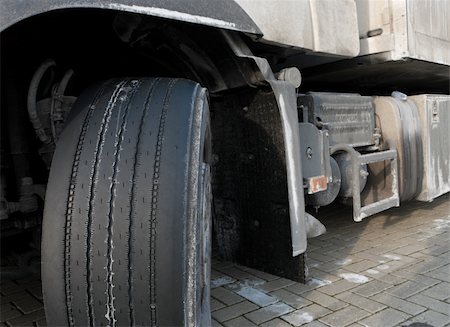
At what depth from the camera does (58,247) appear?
1.46 metres

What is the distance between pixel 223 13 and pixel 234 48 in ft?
1.06

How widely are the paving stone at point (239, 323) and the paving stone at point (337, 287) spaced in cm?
59

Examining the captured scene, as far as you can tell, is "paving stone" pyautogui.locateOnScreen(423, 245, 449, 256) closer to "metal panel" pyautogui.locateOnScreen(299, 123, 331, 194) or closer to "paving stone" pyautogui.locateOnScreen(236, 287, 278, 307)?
"metal panel" pyautogui.locateOnScreen(299, 123, 331, 194)

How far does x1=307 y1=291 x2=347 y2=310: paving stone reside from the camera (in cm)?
252

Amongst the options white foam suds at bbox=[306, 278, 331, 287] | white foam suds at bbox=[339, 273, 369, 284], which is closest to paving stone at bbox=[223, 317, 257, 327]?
white foam suds at bbox=[306, 278, 331, 287]

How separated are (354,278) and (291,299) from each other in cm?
55

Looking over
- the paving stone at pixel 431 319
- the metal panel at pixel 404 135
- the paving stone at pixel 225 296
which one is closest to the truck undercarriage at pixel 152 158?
the paving stone at pixel 225 296

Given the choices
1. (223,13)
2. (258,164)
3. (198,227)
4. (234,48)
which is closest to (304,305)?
(258,164)

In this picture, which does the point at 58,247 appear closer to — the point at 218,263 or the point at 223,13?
the point at 223,13

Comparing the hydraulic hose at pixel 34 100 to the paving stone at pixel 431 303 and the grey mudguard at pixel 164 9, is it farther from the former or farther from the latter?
the paving stone at pixel 431 303

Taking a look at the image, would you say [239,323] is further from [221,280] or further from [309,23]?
[309,23]

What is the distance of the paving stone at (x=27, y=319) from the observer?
2401 millimetres

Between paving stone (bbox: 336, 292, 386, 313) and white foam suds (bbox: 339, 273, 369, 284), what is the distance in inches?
8.8

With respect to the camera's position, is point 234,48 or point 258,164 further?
point 258,164
